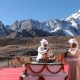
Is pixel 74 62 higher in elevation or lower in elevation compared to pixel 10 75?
higher

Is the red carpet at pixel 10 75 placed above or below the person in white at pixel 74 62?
below

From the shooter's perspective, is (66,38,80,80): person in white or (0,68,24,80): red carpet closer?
(66,38,80,80): person in white

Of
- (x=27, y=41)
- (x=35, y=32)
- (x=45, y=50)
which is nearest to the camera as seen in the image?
(x=45, y=50)

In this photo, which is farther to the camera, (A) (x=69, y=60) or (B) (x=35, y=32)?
(B) (x=35, y=32)

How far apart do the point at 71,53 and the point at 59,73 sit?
62 cm

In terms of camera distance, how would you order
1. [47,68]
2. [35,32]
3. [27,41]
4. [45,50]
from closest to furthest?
Result: [47,68], [45,50], [27,41], [35,32]

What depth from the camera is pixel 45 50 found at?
1088 cm

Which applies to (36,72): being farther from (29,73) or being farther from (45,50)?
(45,50)

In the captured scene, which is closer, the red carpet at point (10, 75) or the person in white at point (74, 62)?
the person in white at point (74, 62)

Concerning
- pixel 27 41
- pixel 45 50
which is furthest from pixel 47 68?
pixel 27 41

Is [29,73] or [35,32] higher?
[35,32]

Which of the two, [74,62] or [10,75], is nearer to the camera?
[74,62]

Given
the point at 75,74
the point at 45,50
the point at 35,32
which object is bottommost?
the point at 75,74

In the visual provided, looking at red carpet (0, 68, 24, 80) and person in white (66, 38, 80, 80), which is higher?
person in white (66, 38, 80, 80)
